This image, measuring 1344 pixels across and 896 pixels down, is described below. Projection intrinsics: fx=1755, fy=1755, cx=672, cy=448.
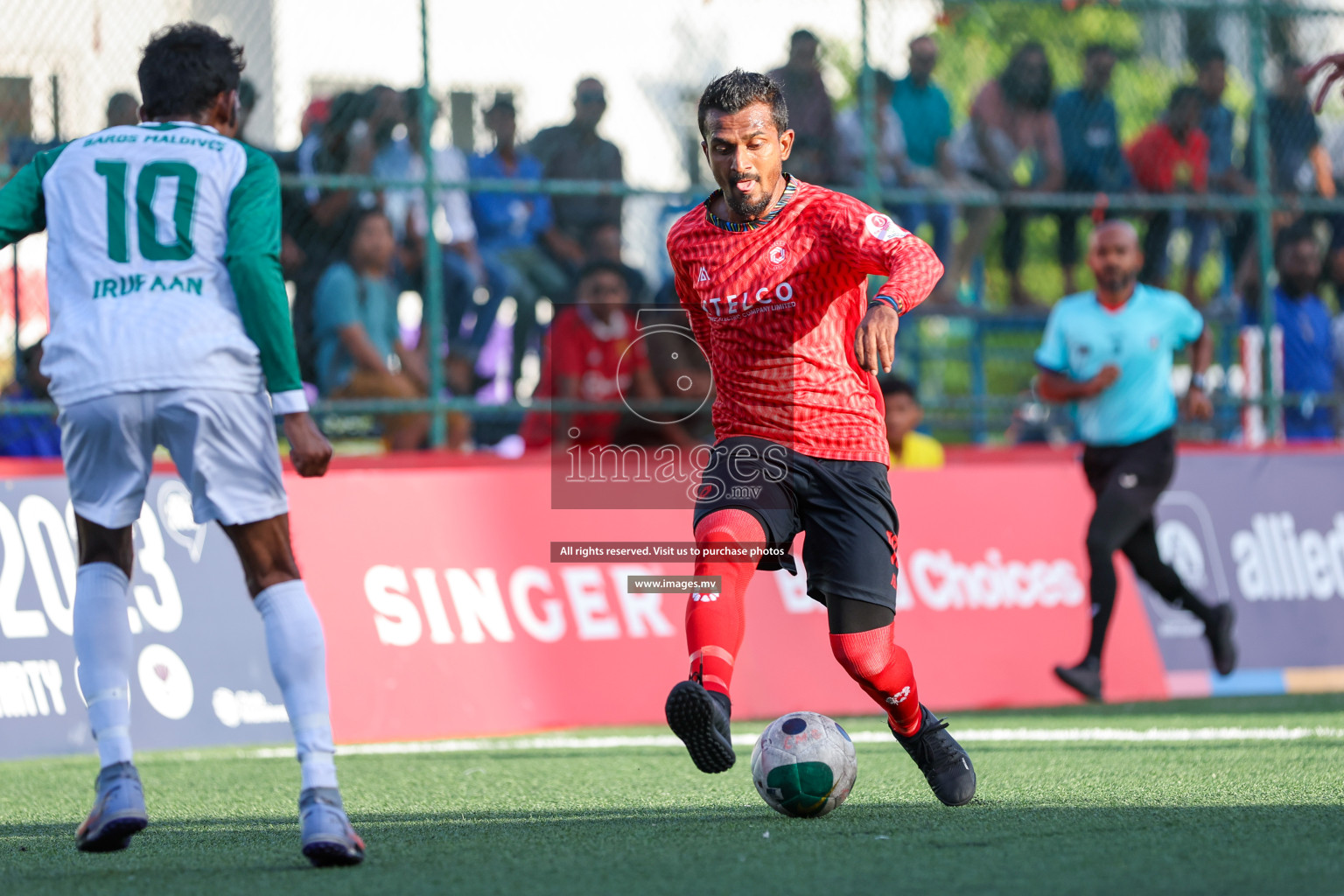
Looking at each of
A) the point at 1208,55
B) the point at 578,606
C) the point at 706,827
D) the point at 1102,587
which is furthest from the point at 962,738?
the point at 1208,55

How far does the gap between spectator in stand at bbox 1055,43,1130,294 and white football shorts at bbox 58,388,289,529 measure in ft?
27.3

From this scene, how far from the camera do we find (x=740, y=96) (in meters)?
5.18

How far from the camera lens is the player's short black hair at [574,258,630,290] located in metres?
10.7

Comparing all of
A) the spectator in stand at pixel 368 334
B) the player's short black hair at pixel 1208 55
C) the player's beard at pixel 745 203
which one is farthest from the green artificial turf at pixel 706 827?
the player's short black hair at pixel 1208 55

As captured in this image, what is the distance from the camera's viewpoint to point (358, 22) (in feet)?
33.5

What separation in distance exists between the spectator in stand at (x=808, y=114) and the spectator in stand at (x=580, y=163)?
125 centimetres

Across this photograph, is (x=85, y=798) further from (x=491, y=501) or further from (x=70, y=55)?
(x=70, y=55)

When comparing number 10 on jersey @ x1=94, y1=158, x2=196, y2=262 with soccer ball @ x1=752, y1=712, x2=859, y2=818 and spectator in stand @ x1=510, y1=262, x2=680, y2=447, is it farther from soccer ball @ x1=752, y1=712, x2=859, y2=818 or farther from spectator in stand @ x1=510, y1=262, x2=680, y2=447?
spectator in stand @ x1=510, y1=262, x2=680, y2=447

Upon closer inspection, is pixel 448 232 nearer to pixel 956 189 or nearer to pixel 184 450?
pixel 956 189

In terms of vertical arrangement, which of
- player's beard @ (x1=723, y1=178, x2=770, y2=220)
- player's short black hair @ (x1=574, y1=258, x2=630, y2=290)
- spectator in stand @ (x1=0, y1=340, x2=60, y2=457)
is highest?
player's beard @ (x1=723, y1=178, x2=770, y2=220)

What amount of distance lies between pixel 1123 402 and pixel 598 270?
10.7ft

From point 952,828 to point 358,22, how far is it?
22.7ft

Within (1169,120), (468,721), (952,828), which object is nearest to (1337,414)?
(1169,120)

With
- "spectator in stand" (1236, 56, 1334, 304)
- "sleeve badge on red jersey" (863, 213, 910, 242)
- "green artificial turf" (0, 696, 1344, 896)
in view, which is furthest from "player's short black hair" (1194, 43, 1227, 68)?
"sleeve badge on red jersey" (863, 213, 910, 242)
